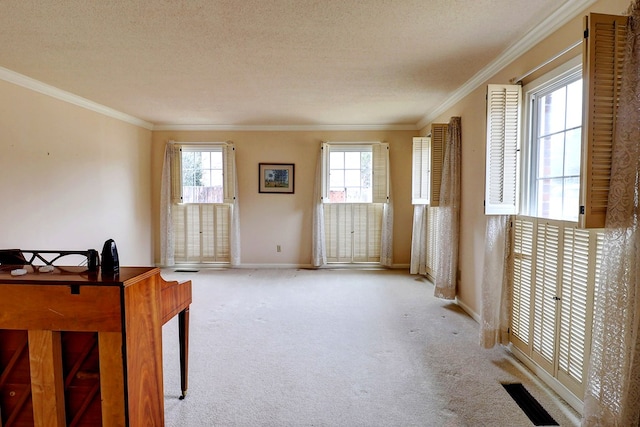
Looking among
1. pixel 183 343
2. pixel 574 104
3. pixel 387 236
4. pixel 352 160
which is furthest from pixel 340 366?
pixel 352 160

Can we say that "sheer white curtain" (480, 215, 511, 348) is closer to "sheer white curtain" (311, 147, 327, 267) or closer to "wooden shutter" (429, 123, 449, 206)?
"wooden shutter" (429, 123, 449, 206)

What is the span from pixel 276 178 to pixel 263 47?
9.97 feet

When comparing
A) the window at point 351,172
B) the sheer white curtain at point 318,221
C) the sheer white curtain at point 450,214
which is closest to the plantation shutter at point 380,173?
the window at point 351,172

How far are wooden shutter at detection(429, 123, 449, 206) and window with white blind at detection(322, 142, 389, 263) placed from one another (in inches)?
59.2

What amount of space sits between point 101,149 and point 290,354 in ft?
12.3

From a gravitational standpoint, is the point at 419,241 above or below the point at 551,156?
below

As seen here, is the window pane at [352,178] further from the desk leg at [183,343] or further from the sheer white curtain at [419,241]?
the desk leg at [183,343]

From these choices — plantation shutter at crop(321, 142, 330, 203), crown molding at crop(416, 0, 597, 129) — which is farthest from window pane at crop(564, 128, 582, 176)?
plantation shutter at crop(321, 142, 330, 203)

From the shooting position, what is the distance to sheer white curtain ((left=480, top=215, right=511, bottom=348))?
2.50m

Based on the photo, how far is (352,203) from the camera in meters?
5.38

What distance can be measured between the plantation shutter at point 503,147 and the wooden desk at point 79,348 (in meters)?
2.38

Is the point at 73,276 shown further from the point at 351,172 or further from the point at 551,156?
the point at 351,172

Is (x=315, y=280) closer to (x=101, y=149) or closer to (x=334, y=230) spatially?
(x=334, y=230)

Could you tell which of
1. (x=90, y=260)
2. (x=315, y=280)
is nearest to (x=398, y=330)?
(x=315, y=280)
